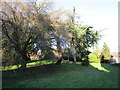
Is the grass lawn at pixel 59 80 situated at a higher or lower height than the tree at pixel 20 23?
lower

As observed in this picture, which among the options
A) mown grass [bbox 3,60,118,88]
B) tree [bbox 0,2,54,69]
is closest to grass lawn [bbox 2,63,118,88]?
mown grass [bbox 3,60,118,88]

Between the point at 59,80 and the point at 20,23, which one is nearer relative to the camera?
the point at 59,80

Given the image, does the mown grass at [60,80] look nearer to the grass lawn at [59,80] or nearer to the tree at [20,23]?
the grass lawn at [59,80]

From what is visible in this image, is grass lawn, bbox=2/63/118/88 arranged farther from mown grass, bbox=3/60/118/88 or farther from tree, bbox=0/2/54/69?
tree, bbox=0/2/54/69

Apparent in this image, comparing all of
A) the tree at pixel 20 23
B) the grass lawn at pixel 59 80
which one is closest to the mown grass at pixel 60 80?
the grass lawn at pixel 59 80

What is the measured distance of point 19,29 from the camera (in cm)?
678

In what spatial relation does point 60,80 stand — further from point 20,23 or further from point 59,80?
point 20,23

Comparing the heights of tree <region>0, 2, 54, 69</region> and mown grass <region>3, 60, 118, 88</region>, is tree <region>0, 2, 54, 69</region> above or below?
above

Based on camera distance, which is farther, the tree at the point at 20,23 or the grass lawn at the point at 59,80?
the tree at the point at 20,23

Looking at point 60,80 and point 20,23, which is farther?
point 20,23

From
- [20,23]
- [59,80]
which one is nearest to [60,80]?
[59,80]

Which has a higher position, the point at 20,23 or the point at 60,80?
the point at 20,23

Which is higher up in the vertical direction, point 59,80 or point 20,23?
point 20,23

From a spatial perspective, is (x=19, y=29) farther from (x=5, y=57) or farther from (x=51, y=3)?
(x=51, y=3)
